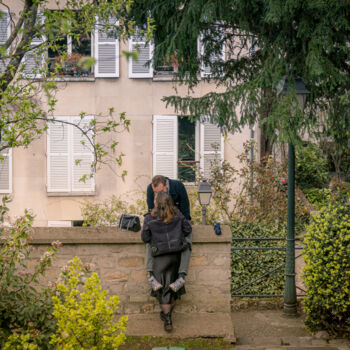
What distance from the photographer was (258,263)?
848 cm

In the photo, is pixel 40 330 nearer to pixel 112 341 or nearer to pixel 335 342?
pixel 112 341

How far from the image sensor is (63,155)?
13852 mm

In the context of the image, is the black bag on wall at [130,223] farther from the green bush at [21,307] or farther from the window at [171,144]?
the window at [171,144]

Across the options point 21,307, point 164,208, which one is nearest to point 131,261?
point 164,208

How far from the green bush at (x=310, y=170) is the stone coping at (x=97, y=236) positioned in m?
9.78

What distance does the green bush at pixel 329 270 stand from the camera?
18.4 ft

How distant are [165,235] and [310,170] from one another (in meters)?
10.6

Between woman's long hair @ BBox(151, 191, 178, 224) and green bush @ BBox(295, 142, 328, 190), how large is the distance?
33.7ft

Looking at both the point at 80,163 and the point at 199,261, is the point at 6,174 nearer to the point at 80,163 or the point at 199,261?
the point at 80,163

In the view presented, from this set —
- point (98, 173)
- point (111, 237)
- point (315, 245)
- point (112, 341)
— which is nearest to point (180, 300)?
point (111, 237)

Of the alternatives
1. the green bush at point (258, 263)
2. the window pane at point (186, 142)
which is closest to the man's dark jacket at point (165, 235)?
the green bush at point (258, 263)

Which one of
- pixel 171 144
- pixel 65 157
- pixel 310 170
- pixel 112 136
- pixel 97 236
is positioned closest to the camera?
pixel 97 236

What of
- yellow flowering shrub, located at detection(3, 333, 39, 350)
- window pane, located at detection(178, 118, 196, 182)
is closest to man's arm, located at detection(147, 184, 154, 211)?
yellow flowering shrub, located at detection(3, 333, 39, 350)

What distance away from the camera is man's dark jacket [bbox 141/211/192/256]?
219 inches
